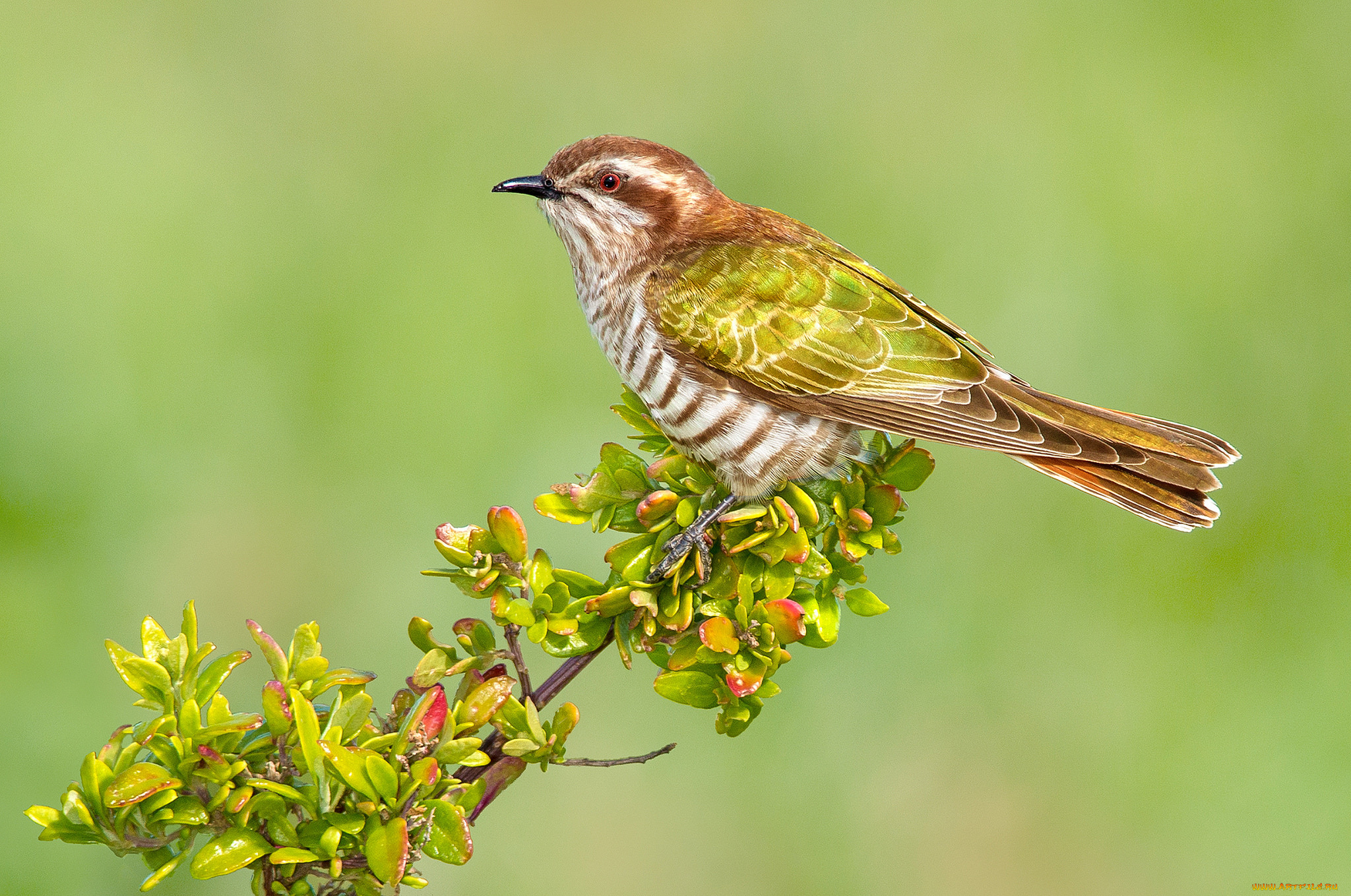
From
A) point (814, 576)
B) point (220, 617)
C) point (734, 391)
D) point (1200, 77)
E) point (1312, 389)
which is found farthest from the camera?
point (1200, 77)

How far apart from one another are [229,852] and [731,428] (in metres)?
2.15

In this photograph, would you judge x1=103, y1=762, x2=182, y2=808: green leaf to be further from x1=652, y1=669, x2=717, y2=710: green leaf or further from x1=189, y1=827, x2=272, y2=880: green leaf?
x1=652, y1=669, x2=717, y2=710: green leaf

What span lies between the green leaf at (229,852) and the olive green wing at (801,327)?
7.26 ft

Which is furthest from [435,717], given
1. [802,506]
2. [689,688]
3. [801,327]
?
[801,327]

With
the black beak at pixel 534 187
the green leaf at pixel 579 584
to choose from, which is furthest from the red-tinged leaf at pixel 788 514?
the black beak at pixel 534 187

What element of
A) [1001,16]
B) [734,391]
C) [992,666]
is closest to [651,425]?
[734,391]

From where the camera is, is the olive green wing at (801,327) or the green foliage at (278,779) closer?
the green foliage at (278,779)

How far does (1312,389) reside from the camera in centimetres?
637

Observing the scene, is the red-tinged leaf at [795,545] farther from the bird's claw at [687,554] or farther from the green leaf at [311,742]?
the green leaf at [311,742]

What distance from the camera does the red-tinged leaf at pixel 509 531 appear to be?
8.16 feet

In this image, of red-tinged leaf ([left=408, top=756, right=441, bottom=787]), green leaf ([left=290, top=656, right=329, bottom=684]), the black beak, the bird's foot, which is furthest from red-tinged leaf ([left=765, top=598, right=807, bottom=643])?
the black beak

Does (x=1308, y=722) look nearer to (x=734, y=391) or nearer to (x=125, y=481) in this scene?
(x=734, y=391)

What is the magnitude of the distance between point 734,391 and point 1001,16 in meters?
4.93

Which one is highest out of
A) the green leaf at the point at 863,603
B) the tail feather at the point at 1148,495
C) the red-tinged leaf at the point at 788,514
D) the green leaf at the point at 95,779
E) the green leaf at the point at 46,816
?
the tail feather at the point at 1148,495
